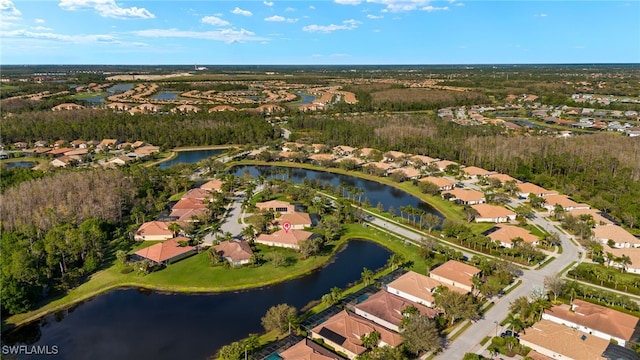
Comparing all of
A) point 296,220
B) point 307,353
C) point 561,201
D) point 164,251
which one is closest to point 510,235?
Result: point 561,201

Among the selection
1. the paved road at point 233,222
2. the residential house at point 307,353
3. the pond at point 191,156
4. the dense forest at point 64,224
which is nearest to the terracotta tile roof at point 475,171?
the paved road at point 233,222

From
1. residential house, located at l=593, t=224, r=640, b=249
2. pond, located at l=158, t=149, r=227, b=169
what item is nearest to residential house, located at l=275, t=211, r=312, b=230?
residential house, located at l=593, t=224, r=640, b=249

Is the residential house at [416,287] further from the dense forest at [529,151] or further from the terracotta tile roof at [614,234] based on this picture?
the dense forest at [529,151]

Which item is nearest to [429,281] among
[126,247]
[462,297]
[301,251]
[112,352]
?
[462,297]

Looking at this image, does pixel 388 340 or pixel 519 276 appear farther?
pixel 519 276

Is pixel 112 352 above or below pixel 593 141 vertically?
below

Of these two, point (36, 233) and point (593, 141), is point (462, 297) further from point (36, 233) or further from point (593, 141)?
point (593, 141)
